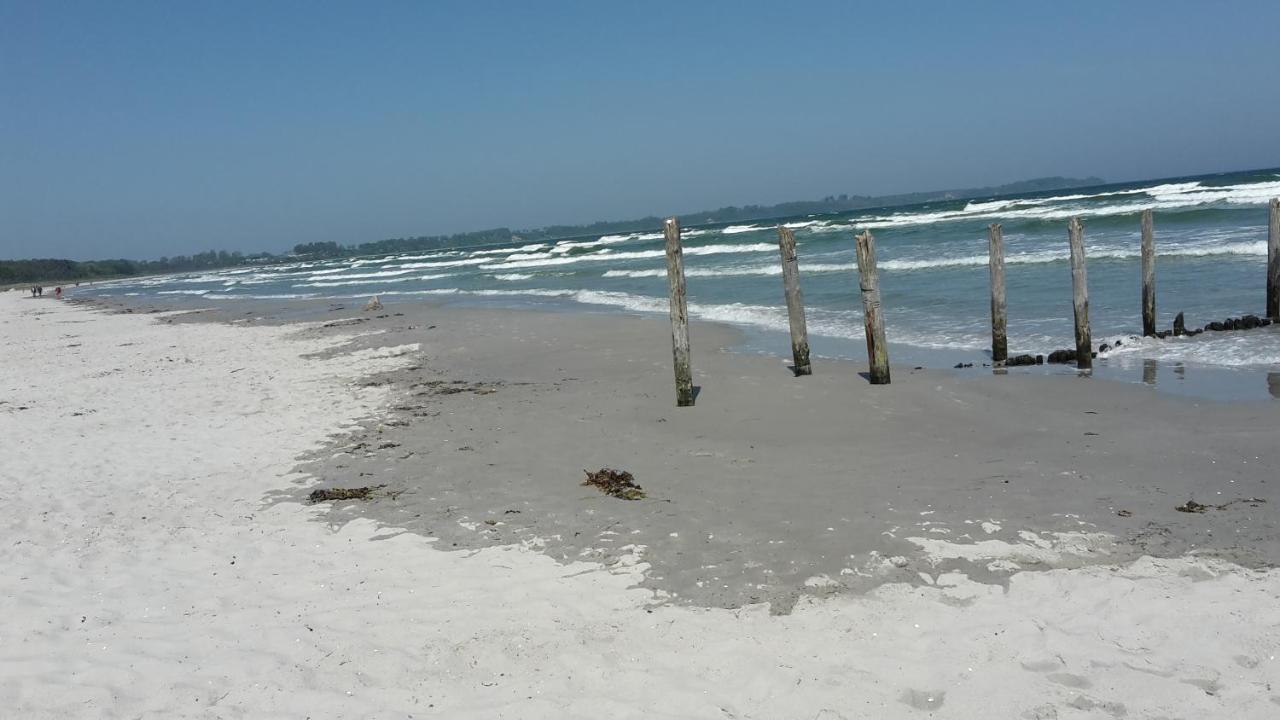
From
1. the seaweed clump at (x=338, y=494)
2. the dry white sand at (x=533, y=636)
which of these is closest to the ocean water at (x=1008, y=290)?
the dry white sand at (x=533, y=636)

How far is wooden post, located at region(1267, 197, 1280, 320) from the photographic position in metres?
12.1

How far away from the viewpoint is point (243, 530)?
6227 millimetres

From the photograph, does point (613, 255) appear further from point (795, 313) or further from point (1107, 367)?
point (1107, 367)

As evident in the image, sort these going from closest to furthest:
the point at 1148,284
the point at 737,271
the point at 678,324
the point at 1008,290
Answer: the point at 678,324
the point at 1148,284
the point at 1008,290
the point at 737,271

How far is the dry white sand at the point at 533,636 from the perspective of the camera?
150 inches

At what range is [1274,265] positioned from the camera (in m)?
12.3

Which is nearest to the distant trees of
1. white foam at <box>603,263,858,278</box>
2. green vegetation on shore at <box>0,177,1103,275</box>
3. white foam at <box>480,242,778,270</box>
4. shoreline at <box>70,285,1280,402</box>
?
green vegetation on shore at <box>0,177,1103,275</box>

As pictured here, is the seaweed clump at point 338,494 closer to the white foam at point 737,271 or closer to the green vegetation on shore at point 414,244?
the white foam at point 737,271

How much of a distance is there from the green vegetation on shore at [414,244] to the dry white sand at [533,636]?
10063cm

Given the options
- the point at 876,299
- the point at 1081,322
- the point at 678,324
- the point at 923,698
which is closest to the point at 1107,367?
the point at 1081,322

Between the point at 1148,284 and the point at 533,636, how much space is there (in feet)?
37.3

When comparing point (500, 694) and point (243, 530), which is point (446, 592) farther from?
point (243, 530)

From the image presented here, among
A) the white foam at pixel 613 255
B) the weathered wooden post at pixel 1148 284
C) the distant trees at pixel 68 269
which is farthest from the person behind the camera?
the distant trees at pixel 68 269

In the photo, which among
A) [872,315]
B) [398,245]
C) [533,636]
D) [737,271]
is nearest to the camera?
[533,636]
